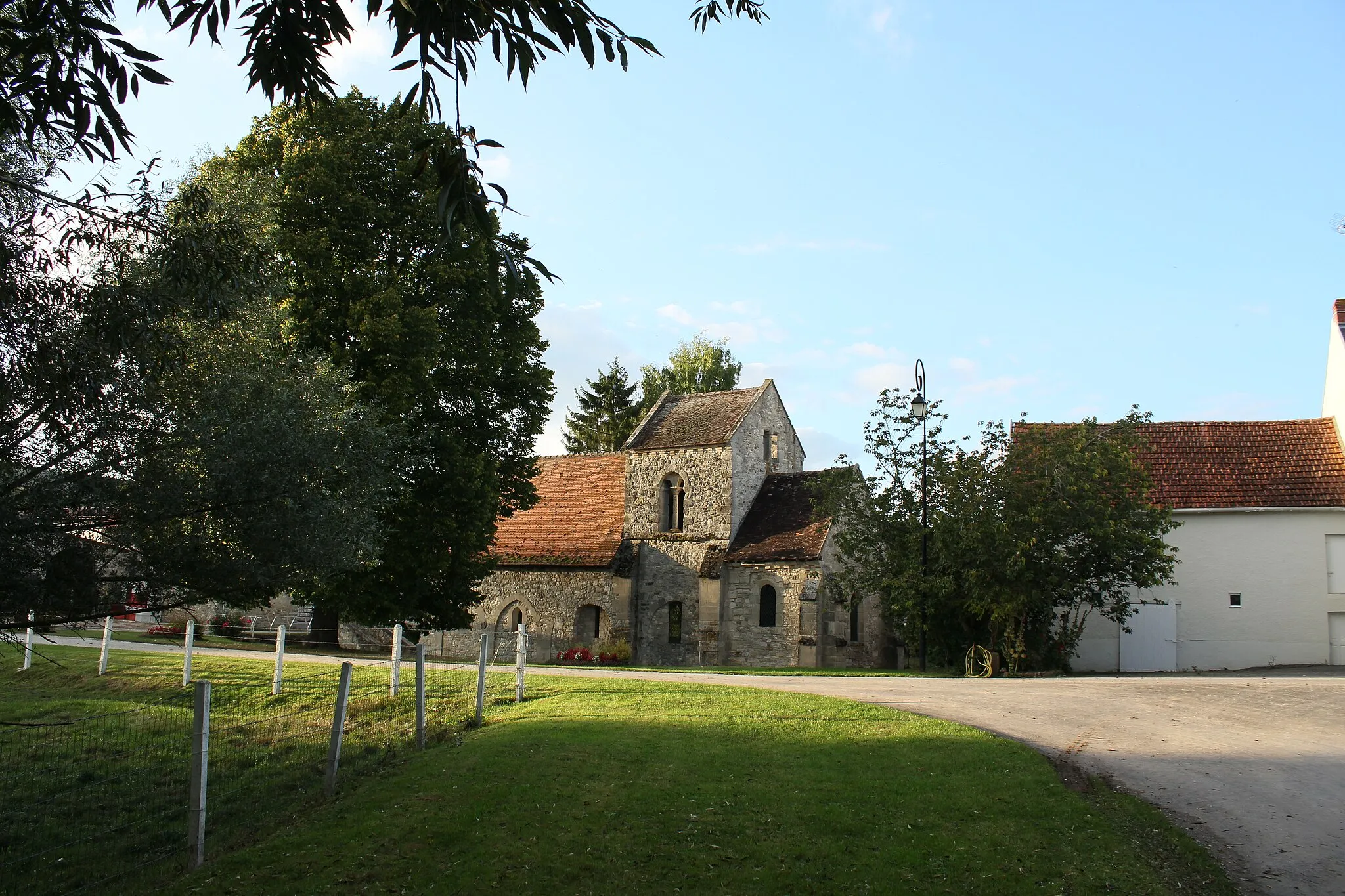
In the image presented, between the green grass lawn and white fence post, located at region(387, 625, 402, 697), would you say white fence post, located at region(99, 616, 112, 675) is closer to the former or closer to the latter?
white fence post, located at region(387, 625, 402, 697)

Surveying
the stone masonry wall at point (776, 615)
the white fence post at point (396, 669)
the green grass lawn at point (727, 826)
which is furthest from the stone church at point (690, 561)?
the green grass lawn at point (727, 826)

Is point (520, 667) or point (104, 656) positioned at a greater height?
point (520, 667)

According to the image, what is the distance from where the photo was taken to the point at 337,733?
11.6 meters

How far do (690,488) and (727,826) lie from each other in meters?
28.1

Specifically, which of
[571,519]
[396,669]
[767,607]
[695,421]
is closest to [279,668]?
[396,669]

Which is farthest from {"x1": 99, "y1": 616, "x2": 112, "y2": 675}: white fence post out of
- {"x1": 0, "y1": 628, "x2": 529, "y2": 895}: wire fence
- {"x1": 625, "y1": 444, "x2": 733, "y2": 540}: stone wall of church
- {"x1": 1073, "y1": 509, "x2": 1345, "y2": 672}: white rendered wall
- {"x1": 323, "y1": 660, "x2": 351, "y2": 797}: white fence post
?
{"x1": 1073, "y1": 509, "x2": 1345, "y2": 672}: white rendered wall

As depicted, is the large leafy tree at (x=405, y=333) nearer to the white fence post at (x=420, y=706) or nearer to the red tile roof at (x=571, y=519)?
the white fence post at (x=420, y=706)

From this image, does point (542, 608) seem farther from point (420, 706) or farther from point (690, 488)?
point (420, 706)

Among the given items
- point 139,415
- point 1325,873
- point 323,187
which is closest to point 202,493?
point 139,415

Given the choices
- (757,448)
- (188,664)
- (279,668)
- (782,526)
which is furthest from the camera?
(757,448)

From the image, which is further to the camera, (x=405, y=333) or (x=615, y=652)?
(x=615, y=652)

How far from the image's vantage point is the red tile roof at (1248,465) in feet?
94.4

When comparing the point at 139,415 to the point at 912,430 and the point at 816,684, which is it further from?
the point at 912,430

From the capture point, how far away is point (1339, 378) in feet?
97.9
